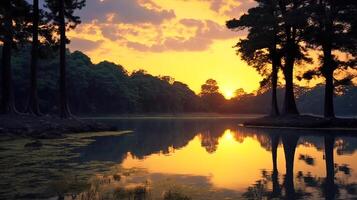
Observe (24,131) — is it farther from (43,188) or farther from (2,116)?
(43,188)

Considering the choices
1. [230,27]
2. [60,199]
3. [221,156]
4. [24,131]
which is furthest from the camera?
[230,27]

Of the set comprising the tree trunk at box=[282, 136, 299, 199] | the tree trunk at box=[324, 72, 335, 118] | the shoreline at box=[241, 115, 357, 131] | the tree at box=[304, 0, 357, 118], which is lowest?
the tree trunk at box=[282, 136, 299, 199]

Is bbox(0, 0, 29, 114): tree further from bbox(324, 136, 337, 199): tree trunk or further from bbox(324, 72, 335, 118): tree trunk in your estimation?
bbox(324, 72, 335, 118): tree trunk

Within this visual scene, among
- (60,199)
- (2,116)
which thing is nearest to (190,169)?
(60,199)

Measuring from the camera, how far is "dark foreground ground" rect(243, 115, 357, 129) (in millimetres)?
41656

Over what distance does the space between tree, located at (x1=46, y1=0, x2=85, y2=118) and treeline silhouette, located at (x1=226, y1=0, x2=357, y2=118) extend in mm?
20117

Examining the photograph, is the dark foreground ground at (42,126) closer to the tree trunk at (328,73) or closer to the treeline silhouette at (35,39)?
the treeline silhouette at (35,39)

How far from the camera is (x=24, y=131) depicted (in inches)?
1251

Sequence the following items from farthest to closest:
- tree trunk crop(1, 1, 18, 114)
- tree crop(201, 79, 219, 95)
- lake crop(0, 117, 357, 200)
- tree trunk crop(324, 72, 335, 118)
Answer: tree crop(201, 79, 219, 95)
tree trunk crop(324, 72, 335, 118)
tree trunk crop(1, 1, 18, 114)
lake crop(0, 117, 357, 200)

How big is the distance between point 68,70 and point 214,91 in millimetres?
91945

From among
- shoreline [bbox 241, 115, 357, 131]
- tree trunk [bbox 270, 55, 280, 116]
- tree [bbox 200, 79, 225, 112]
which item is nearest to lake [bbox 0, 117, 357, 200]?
shoreline [bbox 241, 115, 357, 131]

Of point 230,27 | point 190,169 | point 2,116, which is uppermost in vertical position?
point 230,27

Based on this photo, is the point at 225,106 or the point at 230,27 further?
the point at 225,106

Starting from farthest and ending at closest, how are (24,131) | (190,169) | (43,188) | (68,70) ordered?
1. (68,70)
2. (24,131)
3. (190,169)
4. (43,188)
